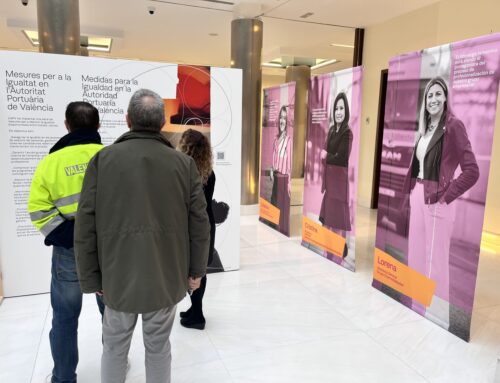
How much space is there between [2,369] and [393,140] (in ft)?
11.3

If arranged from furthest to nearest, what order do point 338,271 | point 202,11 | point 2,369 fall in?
point 202,11, point 338,271, point 2,369

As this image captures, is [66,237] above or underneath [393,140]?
underneath

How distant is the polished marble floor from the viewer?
8.27 ft

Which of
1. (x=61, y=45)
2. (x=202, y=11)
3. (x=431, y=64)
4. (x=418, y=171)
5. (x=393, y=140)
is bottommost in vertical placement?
(x=418, y=171)

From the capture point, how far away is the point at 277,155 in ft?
19.7

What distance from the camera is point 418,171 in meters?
3.30

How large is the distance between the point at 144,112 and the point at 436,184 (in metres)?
2.45

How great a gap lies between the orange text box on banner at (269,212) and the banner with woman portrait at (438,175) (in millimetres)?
2458

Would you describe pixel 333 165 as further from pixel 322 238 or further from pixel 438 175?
pixel 438 175

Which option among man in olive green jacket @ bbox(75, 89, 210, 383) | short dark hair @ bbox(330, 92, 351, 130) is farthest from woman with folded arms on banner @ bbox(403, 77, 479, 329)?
man in olive green jacket @ bbox(75, 89, 210, 383)

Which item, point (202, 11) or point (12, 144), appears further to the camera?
point (202, 11)

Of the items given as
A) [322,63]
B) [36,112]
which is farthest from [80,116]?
[322,63]

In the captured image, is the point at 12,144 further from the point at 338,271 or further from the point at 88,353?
the point at 338,271

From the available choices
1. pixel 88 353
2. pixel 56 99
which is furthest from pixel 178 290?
pixel 56 99
